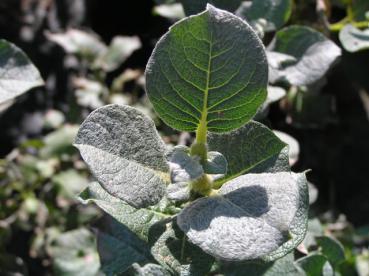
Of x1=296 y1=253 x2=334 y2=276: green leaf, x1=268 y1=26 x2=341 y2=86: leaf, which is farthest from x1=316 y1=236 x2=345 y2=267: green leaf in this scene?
x1=268 y1=26 x2=341 y2=86: leaf

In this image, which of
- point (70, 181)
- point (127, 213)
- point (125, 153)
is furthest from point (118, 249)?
point (70, 181)

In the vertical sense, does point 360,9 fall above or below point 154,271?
above

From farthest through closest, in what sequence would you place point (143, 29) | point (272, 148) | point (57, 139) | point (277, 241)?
point (143, 29) < point (57, 139) < point (272, 148) < point (277, 241)

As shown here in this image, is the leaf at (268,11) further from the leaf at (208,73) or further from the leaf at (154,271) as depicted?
the leaf at (154,271)

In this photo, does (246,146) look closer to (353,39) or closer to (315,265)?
(315,265)

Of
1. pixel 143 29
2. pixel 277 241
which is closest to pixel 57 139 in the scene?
pixel 143 29

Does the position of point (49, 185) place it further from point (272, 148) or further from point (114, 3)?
point (272, 148)

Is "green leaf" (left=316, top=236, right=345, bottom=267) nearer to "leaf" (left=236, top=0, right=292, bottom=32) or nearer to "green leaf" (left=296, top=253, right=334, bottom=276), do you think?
"green leaf" (left=296, top=253, right=334, bottom=276)
